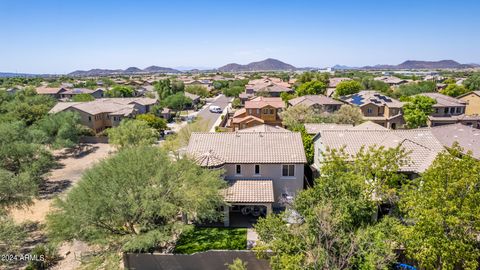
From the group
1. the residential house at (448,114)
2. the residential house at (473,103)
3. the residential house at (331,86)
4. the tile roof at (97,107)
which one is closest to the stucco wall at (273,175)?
the tile roof at (97,107)

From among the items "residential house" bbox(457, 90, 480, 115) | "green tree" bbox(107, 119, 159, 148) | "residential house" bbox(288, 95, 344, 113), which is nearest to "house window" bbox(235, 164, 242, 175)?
"green tree" bbox(107, 119, 159, 148)

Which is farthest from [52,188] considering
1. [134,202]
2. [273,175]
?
[273,175]

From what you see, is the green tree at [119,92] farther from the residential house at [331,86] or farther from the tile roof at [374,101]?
the tile roof at [374,101]

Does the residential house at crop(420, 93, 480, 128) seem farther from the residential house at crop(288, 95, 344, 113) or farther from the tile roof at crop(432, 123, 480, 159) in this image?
the tile roof at crop(432, 123, 480, 159)

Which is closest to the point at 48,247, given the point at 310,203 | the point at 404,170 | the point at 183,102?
the point at 310,203

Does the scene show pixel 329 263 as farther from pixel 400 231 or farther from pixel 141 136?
pixel 141 136

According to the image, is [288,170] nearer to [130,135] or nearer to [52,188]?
[130,135]
